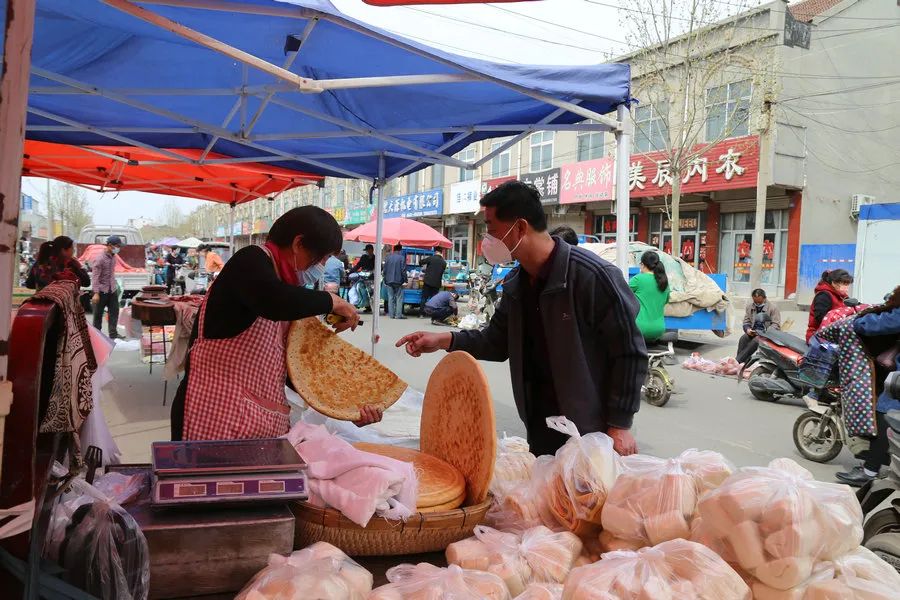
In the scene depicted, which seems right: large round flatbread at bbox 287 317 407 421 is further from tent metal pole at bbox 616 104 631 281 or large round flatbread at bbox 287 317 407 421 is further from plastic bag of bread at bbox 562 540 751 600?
tent metal pole at bbox 616 104 631 281

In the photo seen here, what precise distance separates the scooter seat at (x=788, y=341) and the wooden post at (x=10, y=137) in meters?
7.15

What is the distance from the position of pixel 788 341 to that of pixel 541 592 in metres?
6.52

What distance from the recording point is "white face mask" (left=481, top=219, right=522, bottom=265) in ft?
7.60

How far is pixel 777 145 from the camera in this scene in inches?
661

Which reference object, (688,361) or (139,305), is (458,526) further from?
(688,361)

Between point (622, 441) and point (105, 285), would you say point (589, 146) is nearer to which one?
Answer: point (105, 285)

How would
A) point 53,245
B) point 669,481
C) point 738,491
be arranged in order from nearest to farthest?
point 738,491 < point 669,481 < point 53,245

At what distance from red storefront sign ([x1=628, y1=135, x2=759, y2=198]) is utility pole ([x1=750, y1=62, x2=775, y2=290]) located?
1.74 ft

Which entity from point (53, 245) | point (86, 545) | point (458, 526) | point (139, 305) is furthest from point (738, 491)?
point (53, 245)

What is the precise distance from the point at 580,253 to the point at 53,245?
315 inches

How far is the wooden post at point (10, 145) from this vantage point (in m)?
1.06

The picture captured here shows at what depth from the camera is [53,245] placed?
805 cm

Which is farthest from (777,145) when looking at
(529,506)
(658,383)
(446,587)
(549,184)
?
(446,587)

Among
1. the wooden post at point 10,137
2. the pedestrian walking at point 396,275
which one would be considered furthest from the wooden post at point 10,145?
the pedestrian walking at point 396,275
